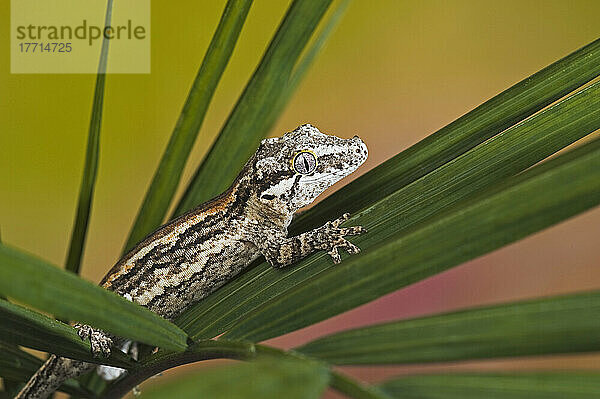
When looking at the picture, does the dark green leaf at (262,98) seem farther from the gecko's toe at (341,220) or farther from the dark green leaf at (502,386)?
the dark green leaf at (502,386)

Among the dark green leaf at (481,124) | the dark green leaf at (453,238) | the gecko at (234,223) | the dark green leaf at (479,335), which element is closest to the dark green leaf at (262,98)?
the gecko at (234,223)

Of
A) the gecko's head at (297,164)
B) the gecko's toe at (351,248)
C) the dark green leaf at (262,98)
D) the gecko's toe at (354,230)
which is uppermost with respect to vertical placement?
the dark green leaf at (262,98)

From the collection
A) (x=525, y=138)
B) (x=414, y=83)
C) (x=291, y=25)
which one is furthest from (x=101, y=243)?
(x=525, y=138)

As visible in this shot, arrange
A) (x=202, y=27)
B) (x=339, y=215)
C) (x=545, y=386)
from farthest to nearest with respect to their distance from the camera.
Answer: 1. (x=202, y=27)
2. (x=339, y=215)
3. (x=545, y=386)

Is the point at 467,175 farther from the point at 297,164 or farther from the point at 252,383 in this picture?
the point at 252,383

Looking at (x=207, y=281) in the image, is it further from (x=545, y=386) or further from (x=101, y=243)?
(x=101, y=243)

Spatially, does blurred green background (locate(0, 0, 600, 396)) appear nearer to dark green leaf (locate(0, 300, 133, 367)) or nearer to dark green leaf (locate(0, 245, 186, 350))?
dark green leaf (locate(0, 300, 133, 367))
